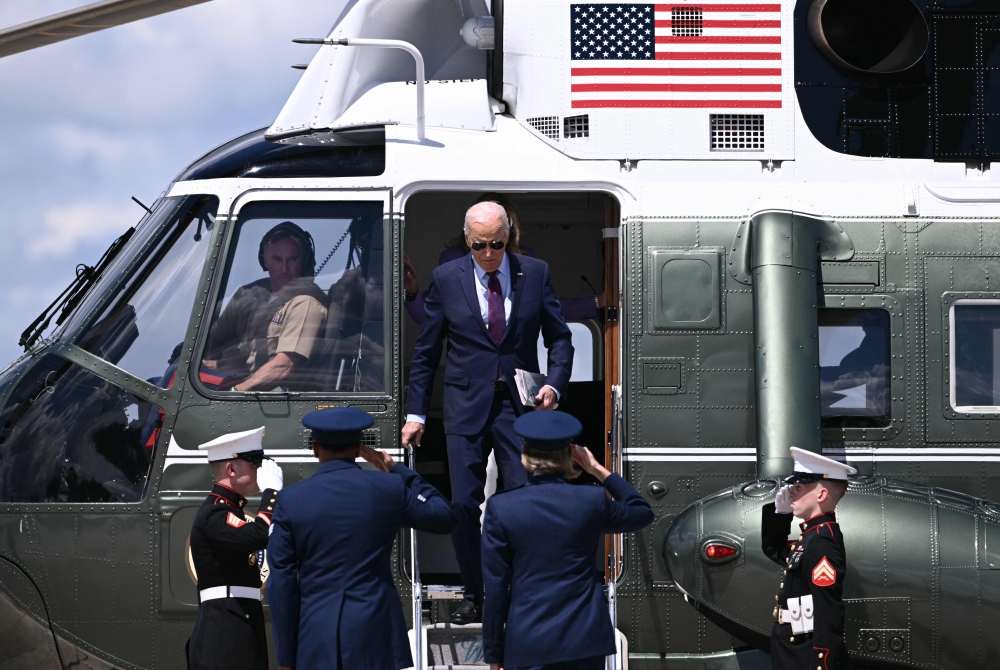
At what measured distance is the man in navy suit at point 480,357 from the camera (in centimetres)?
536

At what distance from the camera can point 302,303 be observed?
18.7ft

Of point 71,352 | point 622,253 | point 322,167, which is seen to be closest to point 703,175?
point 622,253

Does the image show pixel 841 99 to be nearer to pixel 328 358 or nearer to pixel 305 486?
pixel 328 358

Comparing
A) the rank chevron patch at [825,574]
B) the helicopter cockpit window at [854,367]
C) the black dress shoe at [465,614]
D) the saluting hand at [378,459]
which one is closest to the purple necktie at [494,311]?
the saluting hand at [378,459]

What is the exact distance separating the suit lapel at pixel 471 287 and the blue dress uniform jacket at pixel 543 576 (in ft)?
4.23

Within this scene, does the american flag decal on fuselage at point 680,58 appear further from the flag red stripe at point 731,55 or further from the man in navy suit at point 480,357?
the man in navy suit at point 480,357

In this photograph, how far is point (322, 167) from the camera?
586 cm

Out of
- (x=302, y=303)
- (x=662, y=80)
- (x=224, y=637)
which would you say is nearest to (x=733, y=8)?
Answer: (x=662, y=80)

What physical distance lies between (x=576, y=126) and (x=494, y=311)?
3.72 ft

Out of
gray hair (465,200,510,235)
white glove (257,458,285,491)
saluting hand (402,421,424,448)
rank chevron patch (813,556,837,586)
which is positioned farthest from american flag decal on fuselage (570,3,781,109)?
rank chevron patch (813,556,837,586)

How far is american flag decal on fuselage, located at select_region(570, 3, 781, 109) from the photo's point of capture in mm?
5902

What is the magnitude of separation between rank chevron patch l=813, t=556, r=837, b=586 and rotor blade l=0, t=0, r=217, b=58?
3901 millimetres

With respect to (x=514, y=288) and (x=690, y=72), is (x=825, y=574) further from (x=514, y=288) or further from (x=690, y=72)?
(x=690, y=72)

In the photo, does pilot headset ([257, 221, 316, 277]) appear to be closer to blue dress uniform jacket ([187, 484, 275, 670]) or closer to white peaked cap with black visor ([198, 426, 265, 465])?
white peaked cap with black visor ([198, 426, 265, 465])
